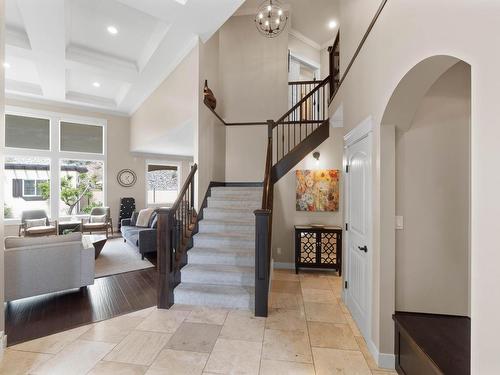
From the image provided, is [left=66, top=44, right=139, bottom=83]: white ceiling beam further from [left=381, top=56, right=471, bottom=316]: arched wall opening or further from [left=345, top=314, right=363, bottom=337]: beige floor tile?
[left=345, top=314, right=363, bottom=337]: beige floor tile

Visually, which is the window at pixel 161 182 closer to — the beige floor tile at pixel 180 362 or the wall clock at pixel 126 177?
the wall clock at pixel 126 177

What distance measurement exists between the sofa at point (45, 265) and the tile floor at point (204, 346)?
94cm

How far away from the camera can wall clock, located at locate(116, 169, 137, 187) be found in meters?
8.08

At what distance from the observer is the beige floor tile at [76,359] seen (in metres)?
2.00

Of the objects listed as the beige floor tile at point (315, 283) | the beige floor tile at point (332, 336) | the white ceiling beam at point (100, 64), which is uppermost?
the white ceiling beam at point (100, 64)

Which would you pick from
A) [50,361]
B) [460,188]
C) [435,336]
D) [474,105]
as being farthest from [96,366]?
[460,188]

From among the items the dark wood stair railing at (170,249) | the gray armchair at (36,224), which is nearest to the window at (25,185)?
the gray armchair at (36,224)

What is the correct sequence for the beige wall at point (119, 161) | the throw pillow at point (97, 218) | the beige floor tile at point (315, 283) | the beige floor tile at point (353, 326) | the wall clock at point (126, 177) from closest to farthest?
the beige floor tile at point (353, 326)
the beige floor tile at point (315, 283)
the throw pillow at point (97, 218)
the beige wall at point (119, 161)
the wall clock at point (126, 177)

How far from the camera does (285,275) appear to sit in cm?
438

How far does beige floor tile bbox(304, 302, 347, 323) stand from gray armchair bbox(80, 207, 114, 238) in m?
6.14

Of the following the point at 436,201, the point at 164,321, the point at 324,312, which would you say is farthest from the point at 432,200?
the point at 164,321

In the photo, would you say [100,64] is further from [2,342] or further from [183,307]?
[183,307]

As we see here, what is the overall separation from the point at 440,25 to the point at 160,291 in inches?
139

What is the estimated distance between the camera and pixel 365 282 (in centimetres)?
248
